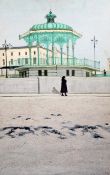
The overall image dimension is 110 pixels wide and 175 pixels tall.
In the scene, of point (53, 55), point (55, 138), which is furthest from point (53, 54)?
point (55, 138)

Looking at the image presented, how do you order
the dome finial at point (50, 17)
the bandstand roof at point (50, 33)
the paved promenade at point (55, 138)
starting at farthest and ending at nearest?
the bandstand roof at point (50, 33) → the dome finial at point (50, 17) → the paved promenade at point (55, 138)

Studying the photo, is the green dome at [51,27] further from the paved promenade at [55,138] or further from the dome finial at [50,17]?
the paved promenade at [55,138]

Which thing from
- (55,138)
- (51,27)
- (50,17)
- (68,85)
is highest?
(50,17)


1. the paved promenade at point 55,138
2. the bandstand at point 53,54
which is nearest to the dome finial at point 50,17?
the bandstand at point 53,54

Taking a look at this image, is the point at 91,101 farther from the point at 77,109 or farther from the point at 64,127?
the point at 64,127

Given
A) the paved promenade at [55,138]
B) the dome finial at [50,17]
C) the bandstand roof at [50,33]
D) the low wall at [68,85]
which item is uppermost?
the dome finial at [50,17]

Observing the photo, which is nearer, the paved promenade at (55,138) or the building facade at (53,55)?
the paved promenade at (55,138)

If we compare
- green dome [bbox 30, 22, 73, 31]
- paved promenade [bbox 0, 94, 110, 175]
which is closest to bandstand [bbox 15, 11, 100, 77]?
green dome [bbox 30, 22, 73, 31]

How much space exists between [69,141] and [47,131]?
35.1 inches

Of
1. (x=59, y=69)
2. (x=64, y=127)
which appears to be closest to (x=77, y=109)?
(x=64, y=127)

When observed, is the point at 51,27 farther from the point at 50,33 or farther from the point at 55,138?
the point at 55,138

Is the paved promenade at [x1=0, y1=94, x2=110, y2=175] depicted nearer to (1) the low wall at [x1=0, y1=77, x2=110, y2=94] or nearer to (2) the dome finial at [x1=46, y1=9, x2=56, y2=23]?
(1) the low wall at [x1=0, y1=77, x2=110, y2=94]

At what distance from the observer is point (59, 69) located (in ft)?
69.0

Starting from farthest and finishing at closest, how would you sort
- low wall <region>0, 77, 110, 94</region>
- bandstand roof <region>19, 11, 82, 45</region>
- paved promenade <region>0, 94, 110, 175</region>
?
1. bandstand roof <region>19, 11, 82, 45</region>
2. low wall <region>0, 77, 110, 94</region>
3. paved promenade <region>0, 94, 110, 175</region>
